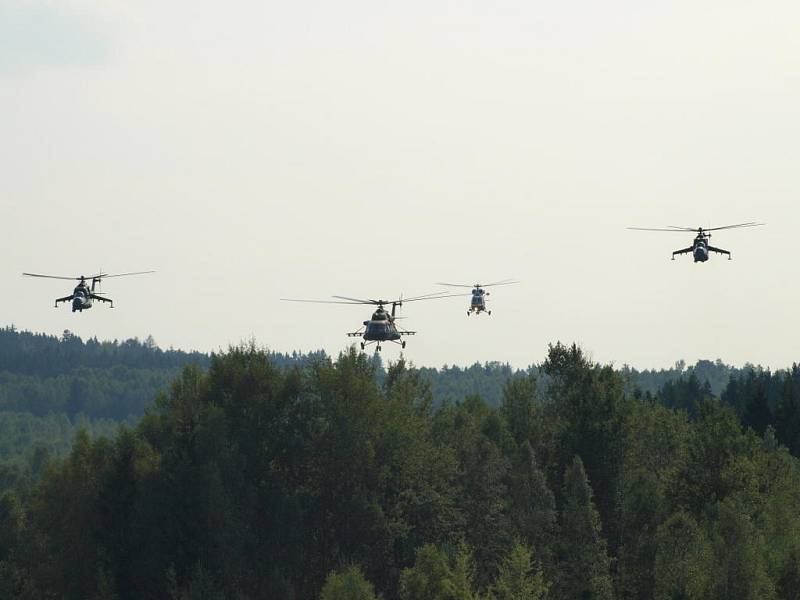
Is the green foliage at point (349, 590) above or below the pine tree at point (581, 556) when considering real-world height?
below

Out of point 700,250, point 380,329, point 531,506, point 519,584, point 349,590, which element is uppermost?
point 700,250

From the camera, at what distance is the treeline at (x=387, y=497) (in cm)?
8488

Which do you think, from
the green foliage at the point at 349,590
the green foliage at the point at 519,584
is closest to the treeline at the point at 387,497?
the green foliage at the point at 349,590

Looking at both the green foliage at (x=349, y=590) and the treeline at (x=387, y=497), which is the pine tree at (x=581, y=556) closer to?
the treeline at (x=387, y=497)

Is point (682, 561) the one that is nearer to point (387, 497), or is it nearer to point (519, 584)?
point (519, 584)

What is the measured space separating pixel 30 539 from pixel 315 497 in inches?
912

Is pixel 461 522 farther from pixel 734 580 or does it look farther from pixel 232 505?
pixel 734 580

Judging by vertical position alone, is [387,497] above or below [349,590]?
above

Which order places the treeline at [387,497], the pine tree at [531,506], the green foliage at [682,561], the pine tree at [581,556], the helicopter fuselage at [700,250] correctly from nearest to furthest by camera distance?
the green foliage at [682,561] < the pine tree at [581,556] < the treeline at [387,497] < the pine tree at [531,506] < the helicopter fuselage at [700,250]

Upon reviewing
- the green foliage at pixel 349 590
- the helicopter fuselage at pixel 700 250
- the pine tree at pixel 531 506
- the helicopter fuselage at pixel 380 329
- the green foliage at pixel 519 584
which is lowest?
the green foliage at pixel 349 590

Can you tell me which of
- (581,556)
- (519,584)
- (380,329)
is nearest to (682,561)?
(581,556)

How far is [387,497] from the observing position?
9750 centimetres

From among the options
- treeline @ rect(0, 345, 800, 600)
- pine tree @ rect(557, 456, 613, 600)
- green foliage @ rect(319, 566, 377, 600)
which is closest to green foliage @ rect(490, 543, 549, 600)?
treeline @ rect(0, 345, 800, 600)

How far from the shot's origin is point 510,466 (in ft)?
317
